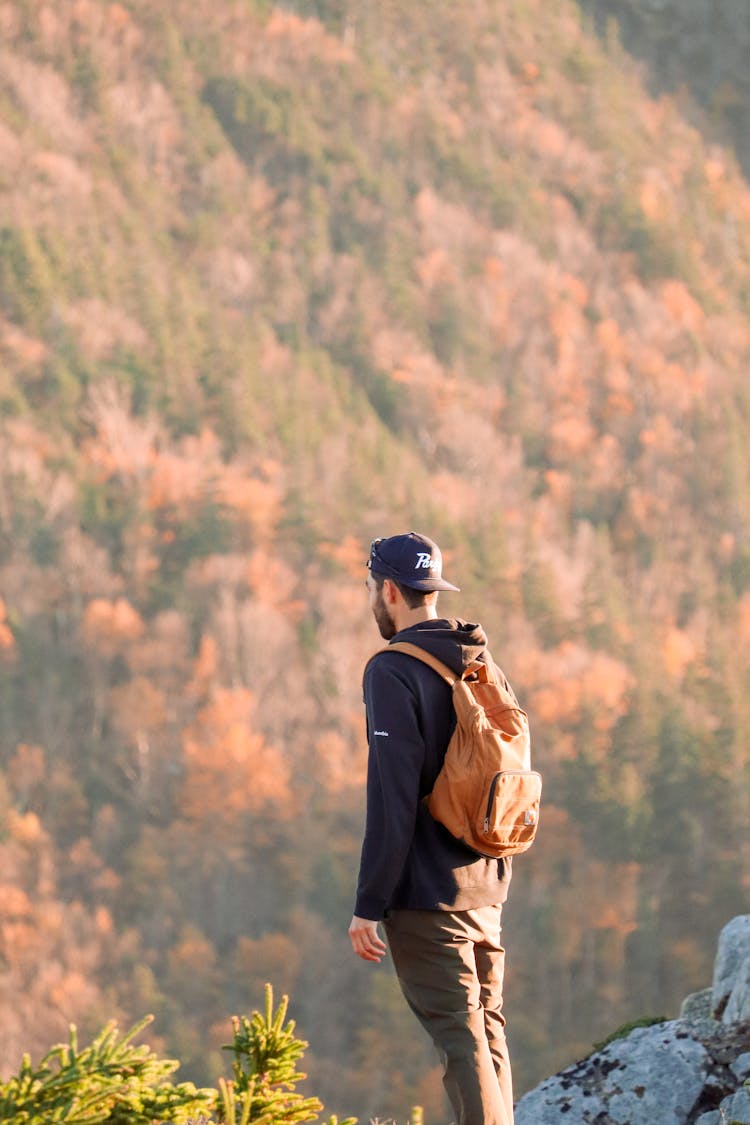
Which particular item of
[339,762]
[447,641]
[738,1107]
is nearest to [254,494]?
[339,762]

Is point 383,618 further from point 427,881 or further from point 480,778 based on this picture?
point 427,881

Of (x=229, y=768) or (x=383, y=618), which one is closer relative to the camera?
(x=383, y=618)

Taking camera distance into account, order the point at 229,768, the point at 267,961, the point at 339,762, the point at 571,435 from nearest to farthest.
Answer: the point at 267,961, the point at 339,762, the point at 229,768, the point at 571,435

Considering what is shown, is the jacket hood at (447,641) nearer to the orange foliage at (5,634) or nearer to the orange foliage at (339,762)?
the orange foliage at (339,762)

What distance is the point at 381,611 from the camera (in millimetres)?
2980

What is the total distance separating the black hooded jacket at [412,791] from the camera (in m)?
2.74

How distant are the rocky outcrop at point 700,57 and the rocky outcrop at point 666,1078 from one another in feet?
250

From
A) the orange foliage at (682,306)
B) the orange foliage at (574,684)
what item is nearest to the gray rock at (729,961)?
the orange foliage at (574,684)

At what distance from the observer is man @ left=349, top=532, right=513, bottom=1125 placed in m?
A: 2.75

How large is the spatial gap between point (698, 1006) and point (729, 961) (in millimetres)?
200

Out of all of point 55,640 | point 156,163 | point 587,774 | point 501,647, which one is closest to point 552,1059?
point 587,774

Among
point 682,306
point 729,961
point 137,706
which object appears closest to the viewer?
point 729,961

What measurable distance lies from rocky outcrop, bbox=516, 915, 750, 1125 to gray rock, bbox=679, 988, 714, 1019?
5cm

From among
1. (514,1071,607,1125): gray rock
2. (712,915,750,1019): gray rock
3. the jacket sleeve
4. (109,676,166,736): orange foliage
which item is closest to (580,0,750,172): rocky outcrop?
(109,676,166,736): orange foliage
